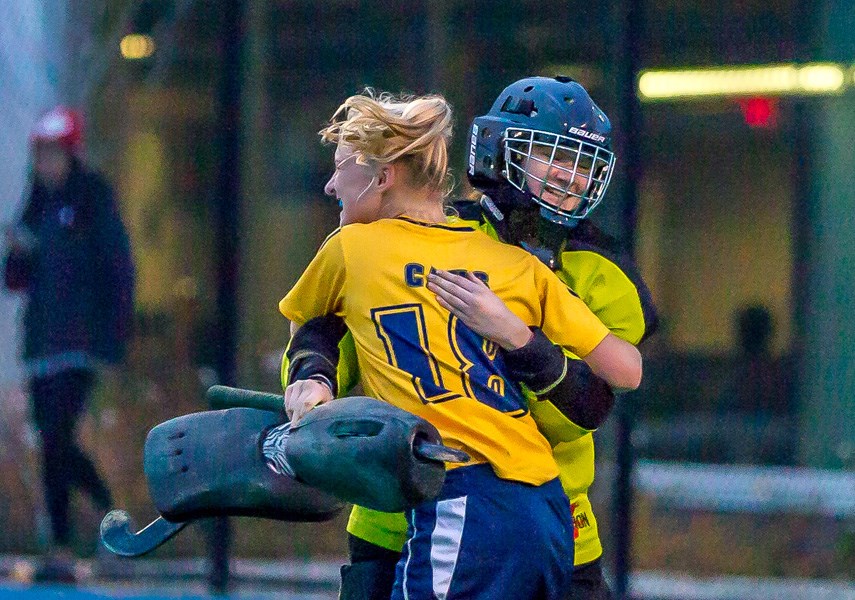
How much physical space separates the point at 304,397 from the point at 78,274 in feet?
11.3

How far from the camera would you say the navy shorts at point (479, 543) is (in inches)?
97.5

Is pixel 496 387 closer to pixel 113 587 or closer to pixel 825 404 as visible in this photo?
pixel 825 404

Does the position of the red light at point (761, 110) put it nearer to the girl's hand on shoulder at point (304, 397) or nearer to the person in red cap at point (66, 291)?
the person in red cap at point (66, 291)

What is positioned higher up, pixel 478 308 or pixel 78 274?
pixel 478 308

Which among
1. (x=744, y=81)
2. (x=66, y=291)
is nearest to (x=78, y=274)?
(x=66, y=291)

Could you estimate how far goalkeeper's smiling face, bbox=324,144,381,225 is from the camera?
266cm

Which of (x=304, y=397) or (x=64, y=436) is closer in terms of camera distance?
(x=304, y=397)

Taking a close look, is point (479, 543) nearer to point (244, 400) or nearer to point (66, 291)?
point (244, 400)

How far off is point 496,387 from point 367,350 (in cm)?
26

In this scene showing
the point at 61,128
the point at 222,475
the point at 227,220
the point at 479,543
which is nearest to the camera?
the point at 479,543

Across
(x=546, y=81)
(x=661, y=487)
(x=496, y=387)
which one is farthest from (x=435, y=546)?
(x=661, y=487)

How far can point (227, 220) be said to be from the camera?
565 centimetres

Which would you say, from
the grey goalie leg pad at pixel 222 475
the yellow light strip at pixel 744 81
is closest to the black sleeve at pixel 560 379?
the grey goalie leg pad at pixel 222 475

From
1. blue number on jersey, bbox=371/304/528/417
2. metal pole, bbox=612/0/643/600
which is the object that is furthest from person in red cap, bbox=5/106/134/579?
blue number on jersey, bbox=371/304/528/417
